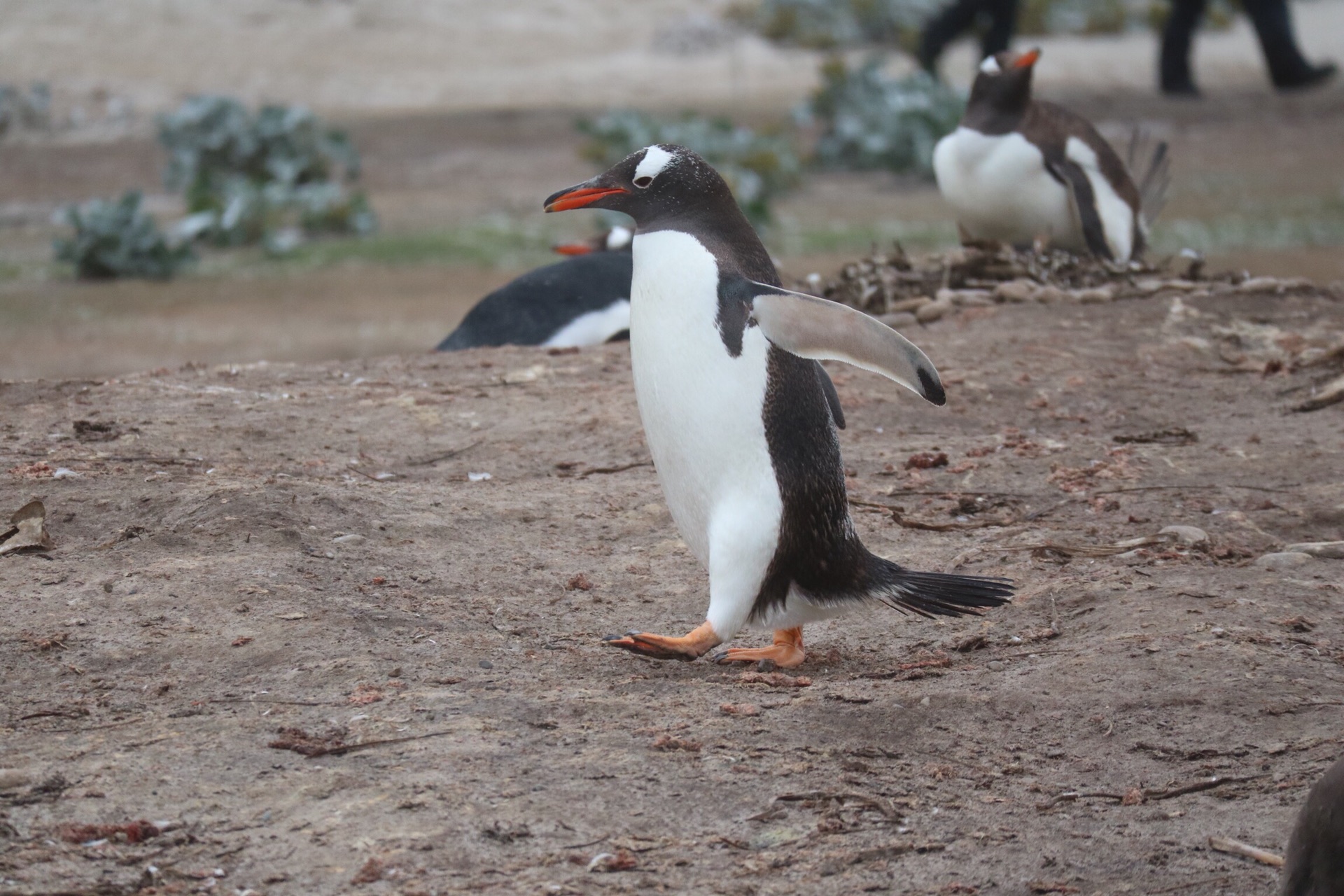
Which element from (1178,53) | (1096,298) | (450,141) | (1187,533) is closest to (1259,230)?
(1096,298)

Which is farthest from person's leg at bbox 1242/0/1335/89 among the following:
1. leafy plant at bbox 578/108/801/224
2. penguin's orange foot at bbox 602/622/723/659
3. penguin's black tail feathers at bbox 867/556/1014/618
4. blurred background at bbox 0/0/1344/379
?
penguin's orange foot at bbox 602/622/723/659

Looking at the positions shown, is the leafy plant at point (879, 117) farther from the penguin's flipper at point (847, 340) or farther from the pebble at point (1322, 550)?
the penguin's flipper at point (847, 340)

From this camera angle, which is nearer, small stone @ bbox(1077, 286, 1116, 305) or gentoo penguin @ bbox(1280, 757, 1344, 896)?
gentoo penguin @ bbox(1280, 757, 1344, 896)

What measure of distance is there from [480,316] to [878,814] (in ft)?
13.1

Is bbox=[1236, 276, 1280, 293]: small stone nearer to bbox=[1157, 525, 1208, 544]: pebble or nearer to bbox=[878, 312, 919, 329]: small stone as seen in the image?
bbox=[878, 312, 919, 329]: small stone

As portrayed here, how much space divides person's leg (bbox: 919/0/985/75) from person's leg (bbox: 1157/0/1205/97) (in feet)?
7.82

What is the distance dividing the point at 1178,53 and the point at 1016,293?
40.5ft

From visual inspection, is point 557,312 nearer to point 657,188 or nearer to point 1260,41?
point 657,188

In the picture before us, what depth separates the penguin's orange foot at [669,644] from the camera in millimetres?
2783

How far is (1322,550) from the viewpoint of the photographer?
3355mm

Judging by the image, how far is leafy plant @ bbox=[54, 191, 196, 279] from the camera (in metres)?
9.41

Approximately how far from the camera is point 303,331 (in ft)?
25.3

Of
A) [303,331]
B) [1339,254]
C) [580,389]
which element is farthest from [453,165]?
[580,389]

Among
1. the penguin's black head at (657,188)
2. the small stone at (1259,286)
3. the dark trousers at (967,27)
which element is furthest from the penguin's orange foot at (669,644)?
the dark trousers at (967,27)
